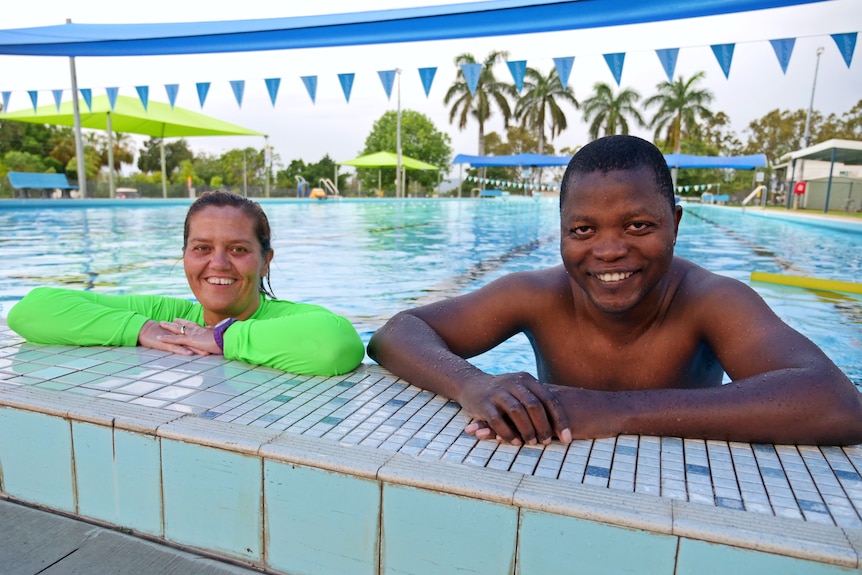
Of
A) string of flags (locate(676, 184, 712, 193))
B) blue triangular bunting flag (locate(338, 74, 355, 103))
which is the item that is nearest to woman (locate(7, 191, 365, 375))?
blue triangular bunting flag (locate(338, 74, 355, 103))

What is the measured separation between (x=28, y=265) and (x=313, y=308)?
612 cm

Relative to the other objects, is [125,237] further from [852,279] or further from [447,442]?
[852,279]

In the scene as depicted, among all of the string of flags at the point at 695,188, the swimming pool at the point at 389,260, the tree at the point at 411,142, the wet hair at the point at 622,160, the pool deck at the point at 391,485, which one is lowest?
the swimming pool at the point at 389,260

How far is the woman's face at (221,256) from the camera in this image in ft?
7.61

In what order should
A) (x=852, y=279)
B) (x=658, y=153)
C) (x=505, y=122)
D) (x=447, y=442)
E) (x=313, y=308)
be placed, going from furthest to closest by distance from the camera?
(x=505, y=122) → (x=852, y=279) → (x=313, y=308) → (x=658, y=153) → (x=447, y=442)

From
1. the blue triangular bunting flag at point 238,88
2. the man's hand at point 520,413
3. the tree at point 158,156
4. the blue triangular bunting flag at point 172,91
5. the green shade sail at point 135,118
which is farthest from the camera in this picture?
the tree at point 158,156

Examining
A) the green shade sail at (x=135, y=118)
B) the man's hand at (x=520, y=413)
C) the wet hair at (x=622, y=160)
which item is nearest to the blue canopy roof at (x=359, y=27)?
the wet hair at (x=622, y=160)

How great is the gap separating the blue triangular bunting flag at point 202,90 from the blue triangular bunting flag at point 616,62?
639 centimetres

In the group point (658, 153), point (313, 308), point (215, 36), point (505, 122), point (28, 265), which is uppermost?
point (505, 122)

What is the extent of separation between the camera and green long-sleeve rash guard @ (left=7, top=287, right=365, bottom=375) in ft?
6.94

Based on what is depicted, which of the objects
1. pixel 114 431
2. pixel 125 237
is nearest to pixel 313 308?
pixel 114 431

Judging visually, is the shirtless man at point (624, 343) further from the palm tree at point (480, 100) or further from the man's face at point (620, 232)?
the palm tree at point (480, 100)

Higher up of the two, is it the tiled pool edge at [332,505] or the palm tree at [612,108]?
the palm tree at [612,108]

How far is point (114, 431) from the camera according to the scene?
63.4 inches
